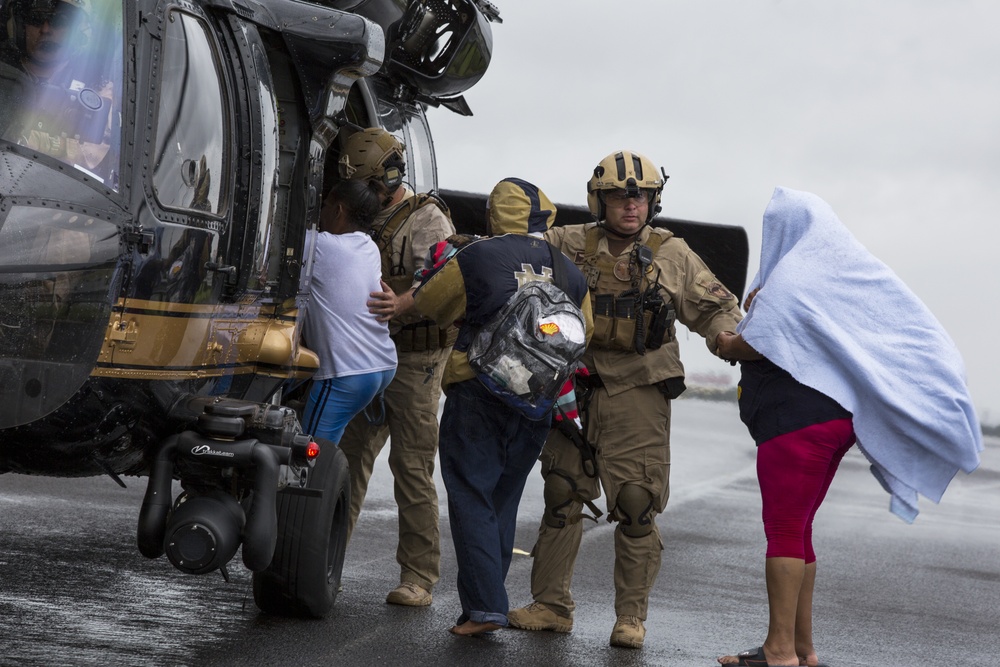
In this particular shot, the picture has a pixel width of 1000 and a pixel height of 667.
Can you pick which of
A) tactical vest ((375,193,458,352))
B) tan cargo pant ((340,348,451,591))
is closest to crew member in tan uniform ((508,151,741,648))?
tan cargo pant ((340,348,451,591))

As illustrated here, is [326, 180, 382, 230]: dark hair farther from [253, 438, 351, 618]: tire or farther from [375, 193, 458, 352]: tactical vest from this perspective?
[253, 438, 351, 618]: tire

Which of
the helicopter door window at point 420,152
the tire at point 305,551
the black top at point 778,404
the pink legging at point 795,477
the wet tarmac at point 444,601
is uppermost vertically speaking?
the helicopter door window at point 420,152

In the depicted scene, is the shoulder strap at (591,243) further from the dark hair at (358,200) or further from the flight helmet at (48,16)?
the flight helmet at (48,16)

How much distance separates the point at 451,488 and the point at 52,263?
2227mm

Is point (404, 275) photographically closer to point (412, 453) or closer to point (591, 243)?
point (412, 453)

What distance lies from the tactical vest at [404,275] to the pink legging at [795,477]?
2.13 metres

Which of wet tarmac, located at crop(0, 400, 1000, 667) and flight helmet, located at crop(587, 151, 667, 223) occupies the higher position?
flight helmet, located at crop(587, 151, 667, 223)

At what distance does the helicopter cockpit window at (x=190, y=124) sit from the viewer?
5.45 meters

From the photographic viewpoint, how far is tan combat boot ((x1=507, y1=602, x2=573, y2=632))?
7.00m

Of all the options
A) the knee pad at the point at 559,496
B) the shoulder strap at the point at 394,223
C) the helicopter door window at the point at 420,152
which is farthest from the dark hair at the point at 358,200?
the helicopter door window at the point at 420,152

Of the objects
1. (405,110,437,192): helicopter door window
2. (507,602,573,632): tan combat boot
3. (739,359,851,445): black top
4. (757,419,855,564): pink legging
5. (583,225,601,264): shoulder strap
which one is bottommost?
(507,602,573,632): tan combat boot

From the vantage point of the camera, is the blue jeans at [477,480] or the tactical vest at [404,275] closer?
the blue jeans at [477,480]

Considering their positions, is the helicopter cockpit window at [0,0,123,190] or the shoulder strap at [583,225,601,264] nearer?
the helicopter cockpit window at [0,0,123,190]

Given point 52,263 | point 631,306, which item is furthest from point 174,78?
point 631,306
